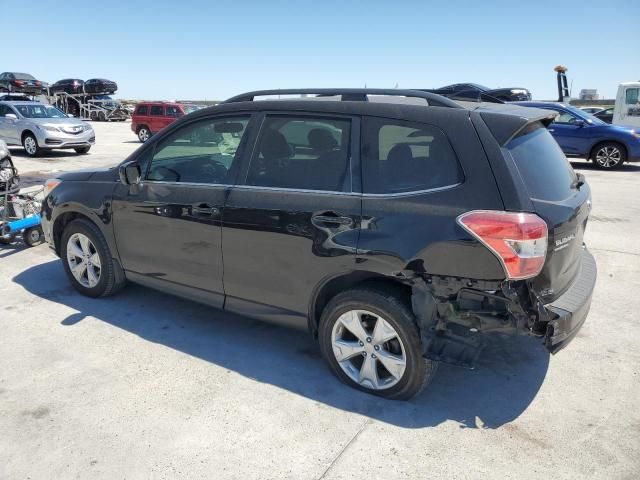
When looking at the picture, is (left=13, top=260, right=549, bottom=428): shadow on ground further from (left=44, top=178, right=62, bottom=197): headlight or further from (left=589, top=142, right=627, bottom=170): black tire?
(left=589, top=142, right=627, bottom=170): black tire

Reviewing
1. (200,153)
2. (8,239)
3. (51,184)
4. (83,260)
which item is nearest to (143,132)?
(8,239)

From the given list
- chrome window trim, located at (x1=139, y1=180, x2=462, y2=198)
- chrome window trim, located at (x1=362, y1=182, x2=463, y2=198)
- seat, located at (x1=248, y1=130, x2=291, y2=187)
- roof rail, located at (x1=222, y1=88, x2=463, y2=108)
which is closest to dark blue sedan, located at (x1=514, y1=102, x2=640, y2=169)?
roof rail, located at (x1=222, y1=88, x2=463, y2=108)

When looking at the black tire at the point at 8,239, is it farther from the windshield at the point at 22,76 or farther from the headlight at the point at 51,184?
the windshield at the point at 22,76

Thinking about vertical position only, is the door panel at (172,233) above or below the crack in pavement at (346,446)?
above

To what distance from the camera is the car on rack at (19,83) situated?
30.7 meters

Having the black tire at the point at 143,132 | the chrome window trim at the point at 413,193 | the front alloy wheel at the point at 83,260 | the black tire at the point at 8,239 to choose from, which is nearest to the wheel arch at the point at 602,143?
the chrome window trim at the point at 413,193

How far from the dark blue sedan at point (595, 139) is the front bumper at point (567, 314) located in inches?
460

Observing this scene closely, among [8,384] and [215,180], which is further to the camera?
[215,180]

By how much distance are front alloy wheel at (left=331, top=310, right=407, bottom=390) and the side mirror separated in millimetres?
2026

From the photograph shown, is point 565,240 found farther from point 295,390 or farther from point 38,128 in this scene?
point 38,128

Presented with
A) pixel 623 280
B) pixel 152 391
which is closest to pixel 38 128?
pixel 152 391

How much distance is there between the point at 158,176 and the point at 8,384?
70.2 inches

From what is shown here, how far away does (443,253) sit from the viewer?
9.31ft

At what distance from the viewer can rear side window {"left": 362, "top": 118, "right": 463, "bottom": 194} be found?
9.66 ft
